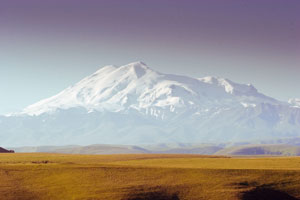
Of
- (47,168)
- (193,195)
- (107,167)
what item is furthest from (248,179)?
(47,168)

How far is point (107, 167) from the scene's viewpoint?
8394 centimetres

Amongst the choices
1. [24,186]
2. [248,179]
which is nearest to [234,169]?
[248,179]

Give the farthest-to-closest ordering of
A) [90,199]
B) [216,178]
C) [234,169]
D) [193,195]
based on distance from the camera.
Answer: [234,169] → [216,178] → [193,195] → [90,199]

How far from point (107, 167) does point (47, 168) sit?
904cm

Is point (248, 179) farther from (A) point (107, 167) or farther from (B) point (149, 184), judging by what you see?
(A) point (107, 167)

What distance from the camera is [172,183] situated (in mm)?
76062

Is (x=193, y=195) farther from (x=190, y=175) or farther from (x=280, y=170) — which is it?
(x=280, y=170)

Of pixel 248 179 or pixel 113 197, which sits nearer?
pixel 113 197

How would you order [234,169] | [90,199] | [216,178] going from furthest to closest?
[234,169] → [216,178] → [90,199]

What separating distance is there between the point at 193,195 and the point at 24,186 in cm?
2251

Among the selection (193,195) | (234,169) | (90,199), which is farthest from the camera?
(234,169)

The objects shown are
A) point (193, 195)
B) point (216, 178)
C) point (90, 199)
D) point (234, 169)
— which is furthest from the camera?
point (234, 169)

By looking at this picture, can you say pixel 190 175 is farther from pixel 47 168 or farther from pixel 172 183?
pixel 47 168

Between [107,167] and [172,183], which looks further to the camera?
[107,167]
